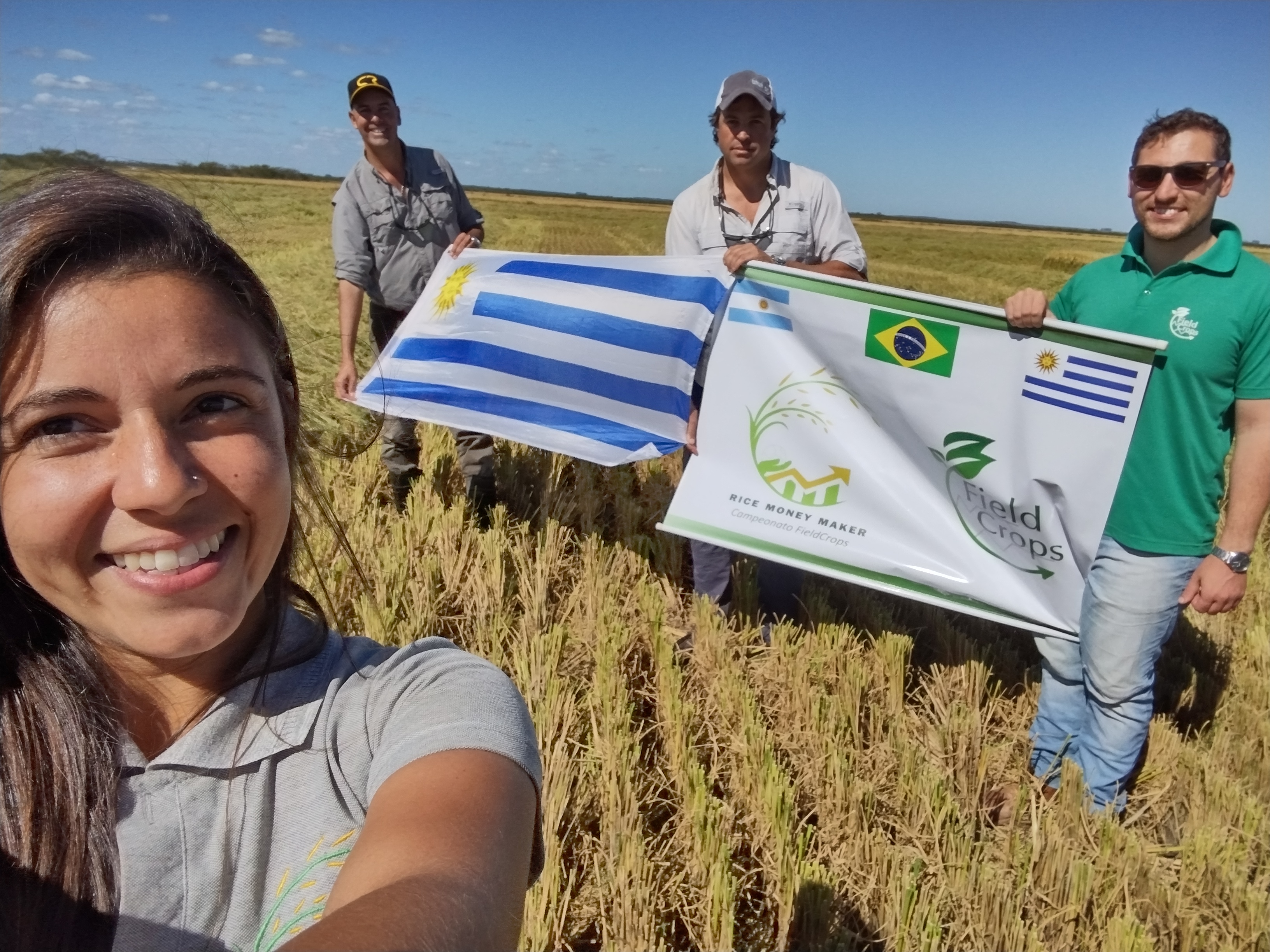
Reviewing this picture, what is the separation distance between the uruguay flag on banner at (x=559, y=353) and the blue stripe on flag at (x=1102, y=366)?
145 cm

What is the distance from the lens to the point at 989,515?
9.82ft

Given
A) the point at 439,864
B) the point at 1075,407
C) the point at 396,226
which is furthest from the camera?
the point at 396,226

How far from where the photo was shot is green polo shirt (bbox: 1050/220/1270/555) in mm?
2283

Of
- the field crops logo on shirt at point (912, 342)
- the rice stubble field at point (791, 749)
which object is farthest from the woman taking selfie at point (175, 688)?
the field crops logo on shirt at point (912, 342)

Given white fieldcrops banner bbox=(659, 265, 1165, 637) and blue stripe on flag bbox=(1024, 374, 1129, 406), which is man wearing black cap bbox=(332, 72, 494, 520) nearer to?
white fieldcrops banner bbox=(659, 265, 1165, 637)

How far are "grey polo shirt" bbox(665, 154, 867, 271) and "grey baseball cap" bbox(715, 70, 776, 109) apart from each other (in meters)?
0.27

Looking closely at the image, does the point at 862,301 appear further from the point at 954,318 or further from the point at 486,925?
the point at 486,925

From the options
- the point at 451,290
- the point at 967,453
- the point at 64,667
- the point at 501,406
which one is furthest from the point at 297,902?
the point at 451,290

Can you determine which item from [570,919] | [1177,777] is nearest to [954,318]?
[1177,777]

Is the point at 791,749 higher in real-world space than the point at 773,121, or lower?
lower

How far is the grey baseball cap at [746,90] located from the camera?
126 inches

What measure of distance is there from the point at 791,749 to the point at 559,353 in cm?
210

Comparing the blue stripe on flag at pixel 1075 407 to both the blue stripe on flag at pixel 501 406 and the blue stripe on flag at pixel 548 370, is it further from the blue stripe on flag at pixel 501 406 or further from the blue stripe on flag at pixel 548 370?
the blue stripe on flag at pixel 501 406

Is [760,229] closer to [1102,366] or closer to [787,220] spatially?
[787,220]
